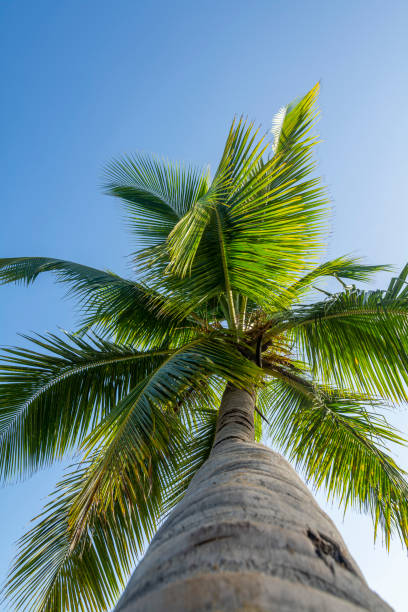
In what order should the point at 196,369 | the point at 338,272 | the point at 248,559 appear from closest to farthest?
the point at 248,559 → the point at 196,369 → the point at 338,272

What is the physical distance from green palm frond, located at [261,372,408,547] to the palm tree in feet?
0.06

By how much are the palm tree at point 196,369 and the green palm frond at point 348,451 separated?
0.06 feet

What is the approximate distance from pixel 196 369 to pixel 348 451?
2234mm

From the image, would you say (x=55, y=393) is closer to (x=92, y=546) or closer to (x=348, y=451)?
(x=92, y=546)

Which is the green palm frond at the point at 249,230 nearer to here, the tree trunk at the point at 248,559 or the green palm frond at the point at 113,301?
the green palm frond at the point at 113,301

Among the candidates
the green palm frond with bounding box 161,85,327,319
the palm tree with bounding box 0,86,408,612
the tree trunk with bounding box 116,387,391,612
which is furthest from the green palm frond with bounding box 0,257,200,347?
the tree trunk with bounding box 116,387,391,612

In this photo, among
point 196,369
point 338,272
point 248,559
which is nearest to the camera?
point 248,559

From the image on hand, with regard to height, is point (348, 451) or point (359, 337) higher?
point (359, 337)

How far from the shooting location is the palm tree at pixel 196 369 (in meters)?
3.30

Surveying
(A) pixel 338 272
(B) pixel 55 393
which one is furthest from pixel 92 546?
(A) pixel 338 272

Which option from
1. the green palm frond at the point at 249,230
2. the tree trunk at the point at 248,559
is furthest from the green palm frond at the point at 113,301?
the tree trunk at the point at 248,559

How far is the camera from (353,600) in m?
0.87

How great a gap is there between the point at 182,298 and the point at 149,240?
4.64 ft

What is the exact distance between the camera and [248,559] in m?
0.90
